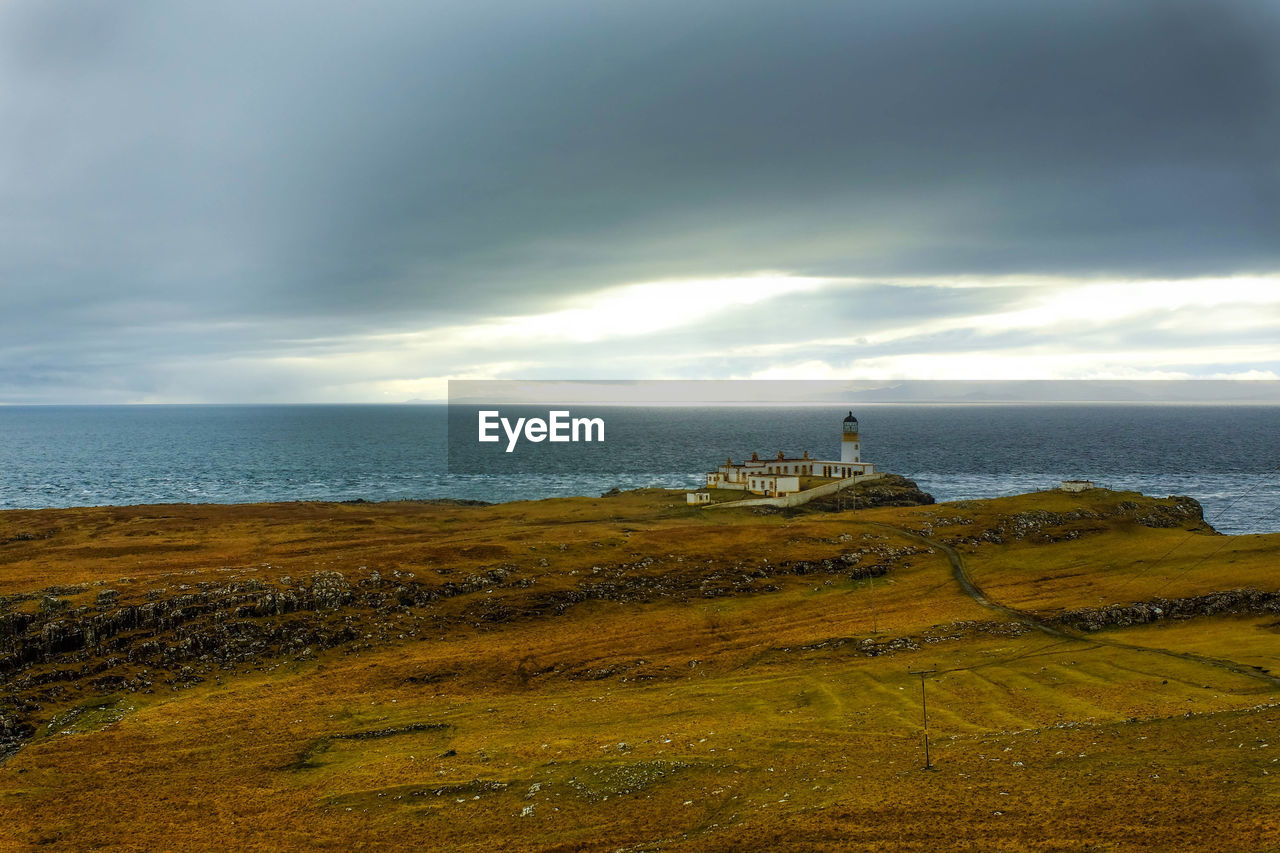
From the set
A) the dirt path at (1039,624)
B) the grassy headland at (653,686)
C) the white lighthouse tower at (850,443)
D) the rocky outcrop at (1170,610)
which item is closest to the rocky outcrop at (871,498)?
the white lighthouse tower at (850,443)

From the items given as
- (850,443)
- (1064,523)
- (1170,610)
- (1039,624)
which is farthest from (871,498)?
(1039,624)

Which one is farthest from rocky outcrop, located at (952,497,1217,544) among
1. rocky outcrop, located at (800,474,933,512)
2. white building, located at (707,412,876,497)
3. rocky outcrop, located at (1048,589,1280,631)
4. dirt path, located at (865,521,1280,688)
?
white building, located at (707,412,876,497)

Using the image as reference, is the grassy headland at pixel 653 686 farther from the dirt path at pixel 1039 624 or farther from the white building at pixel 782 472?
the white building at pixel 782 472

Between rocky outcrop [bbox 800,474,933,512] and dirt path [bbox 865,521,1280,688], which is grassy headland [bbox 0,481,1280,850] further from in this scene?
rocky outcrop [bbox 800,474,933,512]

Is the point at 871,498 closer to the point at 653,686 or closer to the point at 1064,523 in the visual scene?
the point at 1064,523

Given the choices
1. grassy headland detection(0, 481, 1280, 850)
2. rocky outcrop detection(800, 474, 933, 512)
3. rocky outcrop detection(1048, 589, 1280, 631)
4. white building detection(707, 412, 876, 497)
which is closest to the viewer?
grassy headland detection(0, 481, 1280, 850)
